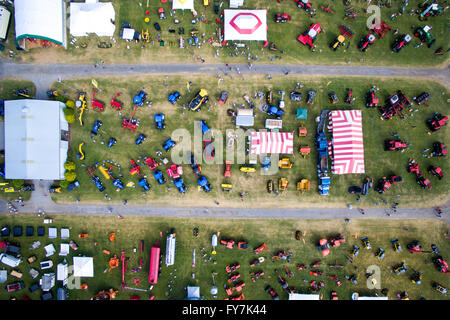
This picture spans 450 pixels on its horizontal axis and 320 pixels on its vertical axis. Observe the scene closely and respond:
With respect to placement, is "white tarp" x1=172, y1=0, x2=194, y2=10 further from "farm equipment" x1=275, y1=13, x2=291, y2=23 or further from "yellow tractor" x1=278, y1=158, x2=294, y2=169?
"yellow tractor" x1=278, y1=158, x2=294, y2=169

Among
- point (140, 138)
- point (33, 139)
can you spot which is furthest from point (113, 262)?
point (33, 139)

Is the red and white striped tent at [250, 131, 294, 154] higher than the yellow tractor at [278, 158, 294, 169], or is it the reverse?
the red and white striped tent at [250, 131, 294, 154]

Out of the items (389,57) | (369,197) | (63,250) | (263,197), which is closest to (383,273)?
(369,197)

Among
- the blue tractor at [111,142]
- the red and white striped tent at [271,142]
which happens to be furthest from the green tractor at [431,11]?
the blue tractor at [111,142]

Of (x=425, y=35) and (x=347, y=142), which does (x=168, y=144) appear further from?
(x=425, y=35)

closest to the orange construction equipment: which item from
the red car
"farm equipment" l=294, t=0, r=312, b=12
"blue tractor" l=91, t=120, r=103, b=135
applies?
"blue tractor" l=91, t=120, r=103, b=135

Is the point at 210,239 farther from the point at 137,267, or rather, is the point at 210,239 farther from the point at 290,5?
the point at 290,5
